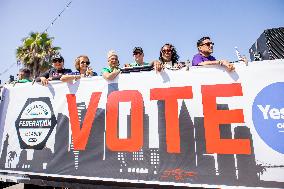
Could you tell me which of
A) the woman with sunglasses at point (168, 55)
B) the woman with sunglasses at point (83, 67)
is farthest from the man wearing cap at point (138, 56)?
the woman with sunglasses at point (83, 67)

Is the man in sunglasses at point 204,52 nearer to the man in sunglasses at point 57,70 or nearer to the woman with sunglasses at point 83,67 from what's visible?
the woman with sunglasses at point 83,67

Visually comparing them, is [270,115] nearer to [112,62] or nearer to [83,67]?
[112,62]

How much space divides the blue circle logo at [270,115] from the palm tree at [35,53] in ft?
68.9

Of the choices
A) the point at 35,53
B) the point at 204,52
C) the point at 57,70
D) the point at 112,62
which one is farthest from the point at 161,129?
the point at 35,53

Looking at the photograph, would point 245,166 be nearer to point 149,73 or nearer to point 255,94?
point 255,94

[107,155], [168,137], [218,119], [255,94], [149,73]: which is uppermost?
[149,73]

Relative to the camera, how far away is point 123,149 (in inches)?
153

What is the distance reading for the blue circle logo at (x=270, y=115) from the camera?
10.5 ft

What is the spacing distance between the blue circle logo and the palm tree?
826 inches

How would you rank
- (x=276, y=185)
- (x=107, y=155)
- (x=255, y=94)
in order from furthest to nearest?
(x=107, y=155) → (x=255, y=94) → (x=276, y=185)

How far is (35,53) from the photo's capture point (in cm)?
2169

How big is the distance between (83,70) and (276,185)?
376cm

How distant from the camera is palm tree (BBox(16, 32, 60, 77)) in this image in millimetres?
21641

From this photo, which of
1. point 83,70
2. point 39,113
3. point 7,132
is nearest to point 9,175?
point 7,132
